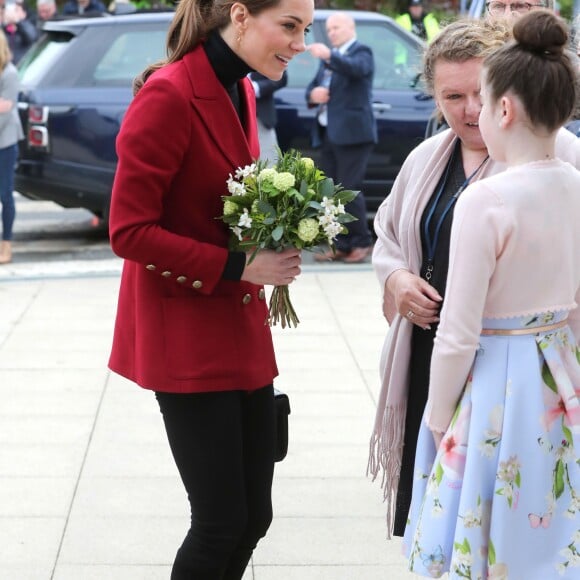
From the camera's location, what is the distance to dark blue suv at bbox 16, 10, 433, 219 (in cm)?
982

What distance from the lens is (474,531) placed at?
9.07 ft

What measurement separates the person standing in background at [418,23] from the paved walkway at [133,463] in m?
2.20

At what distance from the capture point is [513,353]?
9.21ft

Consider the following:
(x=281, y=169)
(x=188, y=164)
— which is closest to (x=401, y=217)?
(x=281, y=169)

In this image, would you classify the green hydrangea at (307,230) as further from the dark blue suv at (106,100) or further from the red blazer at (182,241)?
the dark blue suv at (106,100)

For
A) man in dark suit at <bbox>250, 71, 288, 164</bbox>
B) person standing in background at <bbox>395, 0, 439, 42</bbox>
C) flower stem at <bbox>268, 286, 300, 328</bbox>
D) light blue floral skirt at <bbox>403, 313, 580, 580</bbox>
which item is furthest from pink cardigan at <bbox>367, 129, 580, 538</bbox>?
man in dark suit at <bbox>250, 71, 288, 164</bbox>

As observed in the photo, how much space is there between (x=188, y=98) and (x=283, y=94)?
7.25m

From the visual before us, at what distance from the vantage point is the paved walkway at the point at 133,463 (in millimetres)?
4105

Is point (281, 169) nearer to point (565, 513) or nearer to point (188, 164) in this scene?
point (188, 164)

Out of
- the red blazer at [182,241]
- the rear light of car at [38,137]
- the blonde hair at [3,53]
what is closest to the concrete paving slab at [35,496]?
the red blazer at [182,241]

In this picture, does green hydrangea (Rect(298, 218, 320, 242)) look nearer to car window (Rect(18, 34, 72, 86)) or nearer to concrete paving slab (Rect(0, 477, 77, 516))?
concrete paving slab (Rect(0, 477, 77, 516))

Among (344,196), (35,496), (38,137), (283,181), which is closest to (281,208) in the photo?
(283,181)

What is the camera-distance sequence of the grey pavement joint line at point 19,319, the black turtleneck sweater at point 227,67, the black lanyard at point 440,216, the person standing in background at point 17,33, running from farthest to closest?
the person standing in background at point 17,33, the grey pavement joint line at point 19,319, the black lanyard at point 440,216, the black turtleneck sweater at point 227,67

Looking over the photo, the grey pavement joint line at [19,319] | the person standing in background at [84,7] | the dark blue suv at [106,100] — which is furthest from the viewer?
the person standing in background at [84,7]
